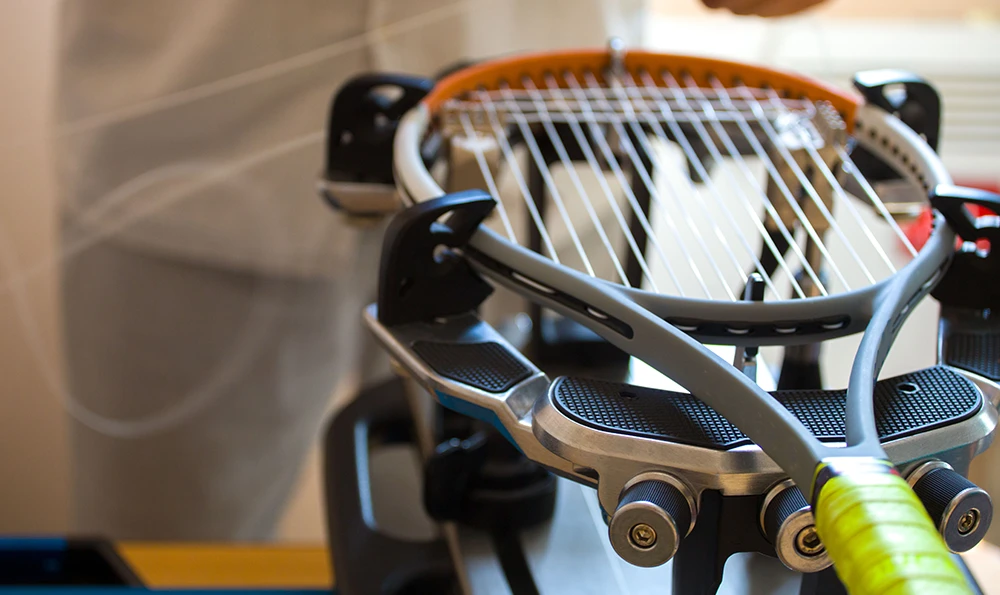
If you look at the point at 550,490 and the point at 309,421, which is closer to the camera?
the point at 550,490

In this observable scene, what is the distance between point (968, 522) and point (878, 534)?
0.09m

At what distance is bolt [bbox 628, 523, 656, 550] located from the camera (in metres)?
0.30

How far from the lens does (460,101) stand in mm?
611

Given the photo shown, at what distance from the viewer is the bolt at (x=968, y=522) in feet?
1.04

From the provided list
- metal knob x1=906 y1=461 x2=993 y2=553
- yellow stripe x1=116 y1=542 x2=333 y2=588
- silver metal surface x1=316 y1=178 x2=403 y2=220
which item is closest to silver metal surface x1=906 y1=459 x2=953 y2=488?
metal knob x1=906 y1=461 x2=993 y2=553

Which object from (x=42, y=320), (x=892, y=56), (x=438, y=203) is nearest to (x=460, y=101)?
(x=438, y=203)

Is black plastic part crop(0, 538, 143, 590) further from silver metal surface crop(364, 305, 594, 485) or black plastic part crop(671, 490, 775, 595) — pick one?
black plastic part crop(671, 490, 775, 595)

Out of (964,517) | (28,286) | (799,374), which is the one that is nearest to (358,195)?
(799,374)

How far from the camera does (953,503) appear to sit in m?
0.30

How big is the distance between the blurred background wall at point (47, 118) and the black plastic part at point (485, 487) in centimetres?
53

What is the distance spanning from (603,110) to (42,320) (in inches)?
29.0

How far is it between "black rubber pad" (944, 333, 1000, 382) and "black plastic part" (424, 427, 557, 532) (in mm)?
251

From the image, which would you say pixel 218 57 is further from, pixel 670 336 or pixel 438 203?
pixel 670 336

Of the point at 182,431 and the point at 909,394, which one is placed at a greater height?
the point at 909,394
